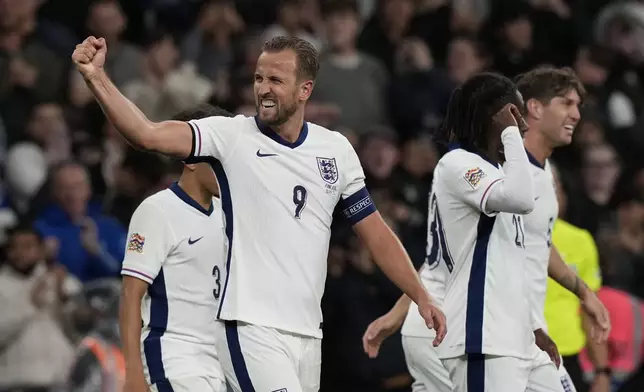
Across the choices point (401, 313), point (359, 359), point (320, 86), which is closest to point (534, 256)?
point (401, 313)

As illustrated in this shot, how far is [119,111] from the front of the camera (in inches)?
223

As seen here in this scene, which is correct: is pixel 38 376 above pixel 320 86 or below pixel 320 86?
below

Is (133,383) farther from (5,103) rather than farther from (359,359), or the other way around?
(5,103)

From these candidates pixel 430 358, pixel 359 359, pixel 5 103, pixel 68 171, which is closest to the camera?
pixel 430 358

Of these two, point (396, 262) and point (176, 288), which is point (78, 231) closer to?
point (176, 288)

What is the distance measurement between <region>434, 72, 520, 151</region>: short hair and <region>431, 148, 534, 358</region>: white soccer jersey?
9 centimetres

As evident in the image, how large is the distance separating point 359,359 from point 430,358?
3.08 meters

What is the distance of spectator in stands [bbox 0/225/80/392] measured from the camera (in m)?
10.5

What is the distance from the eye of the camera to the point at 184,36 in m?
14.4

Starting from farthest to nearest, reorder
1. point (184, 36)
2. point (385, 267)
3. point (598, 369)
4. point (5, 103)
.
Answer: point (184, 36), point (5, 103), point (598, 369), point (385, 267)

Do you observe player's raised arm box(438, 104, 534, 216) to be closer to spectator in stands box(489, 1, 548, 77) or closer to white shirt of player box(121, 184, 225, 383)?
white shirt of player box(121, 184, 225, 383)

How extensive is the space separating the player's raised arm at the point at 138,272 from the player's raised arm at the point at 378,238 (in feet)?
3.13

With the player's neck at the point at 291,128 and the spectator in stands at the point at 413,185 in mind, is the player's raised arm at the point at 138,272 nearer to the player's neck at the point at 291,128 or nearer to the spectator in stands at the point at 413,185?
the player's neck at the point at 291,128

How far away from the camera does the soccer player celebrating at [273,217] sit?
605 centimetres
